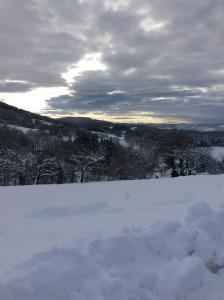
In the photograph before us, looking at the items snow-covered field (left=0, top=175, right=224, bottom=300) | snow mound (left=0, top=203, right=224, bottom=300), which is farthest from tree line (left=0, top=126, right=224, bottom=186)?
snow mound (left=0, top=203, right=224, bottom=300)

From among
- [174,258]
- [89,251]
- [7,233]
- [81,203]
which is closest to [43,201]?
[81,203]

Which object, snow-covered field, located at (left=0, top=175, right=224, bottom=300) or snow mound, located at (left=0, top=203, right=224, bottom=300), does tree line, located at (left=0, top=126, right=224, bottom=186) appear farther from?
snow mound, located at (left=0, top=203, right=224, bottom=300)

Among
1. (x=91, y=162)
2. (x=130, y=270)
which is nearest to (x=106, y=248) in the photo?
(x=130, y=270)

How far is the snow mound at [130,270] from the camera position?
320 cm

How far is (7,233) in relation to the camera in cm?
479

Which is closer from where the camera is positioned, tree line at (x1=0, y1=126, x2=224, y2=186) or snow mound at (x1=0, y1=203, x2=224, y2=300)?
snow mound at (x1=0, y1=203, x2=224, y2=300)

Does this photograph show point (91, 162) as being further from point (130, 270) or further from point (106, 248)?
point (130, 270)

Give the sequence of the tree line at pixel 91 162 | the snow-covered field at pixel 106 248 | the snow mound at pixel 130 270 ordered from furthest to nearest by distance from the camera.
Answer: the tree line at pixel 91 162 → the snow-covered field at pixel 106 248 → the snow mound at pixel 130 270

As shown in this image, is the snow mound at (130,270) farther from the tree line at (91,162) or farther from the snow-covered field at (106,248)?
the tree line at (91,162)

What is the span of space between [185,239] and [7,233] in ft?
8.62

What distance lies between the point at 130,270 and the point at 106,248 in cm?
43

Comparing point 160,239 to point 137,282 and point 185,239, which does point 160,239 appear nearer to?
point 185,239

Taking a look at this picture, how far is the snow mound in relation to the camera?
320cm

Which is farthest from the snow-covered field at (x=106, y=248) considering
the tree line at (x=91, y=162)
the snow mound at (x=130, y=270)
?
the tree line at (x=91, y=162)
